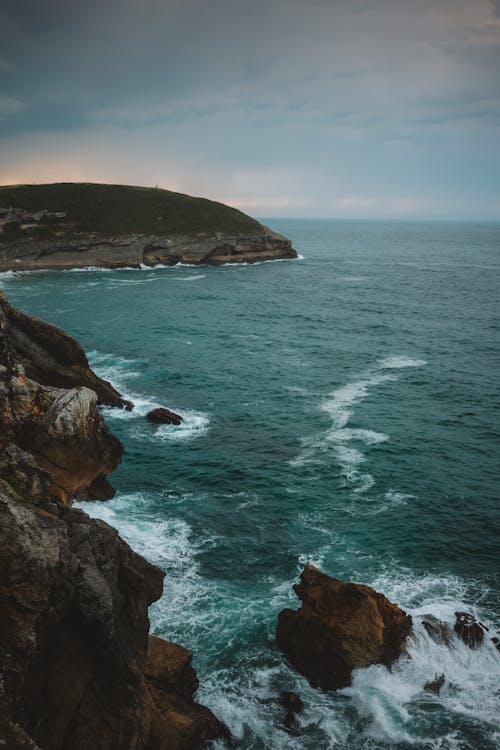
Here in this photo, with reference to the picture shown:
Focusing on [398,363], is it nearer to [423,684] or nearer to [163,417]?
[163,417]

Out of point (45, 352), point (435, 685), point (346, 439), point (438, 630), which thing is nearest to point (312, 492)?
point (346, 439)

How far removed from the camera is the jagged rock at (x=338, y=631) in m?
22.8

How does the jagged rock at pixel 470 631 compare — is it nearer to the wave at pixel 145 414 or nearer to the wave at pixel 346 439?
the wave at pixel 346 439

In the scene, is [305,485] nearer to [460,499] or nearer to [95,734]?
[460,499]

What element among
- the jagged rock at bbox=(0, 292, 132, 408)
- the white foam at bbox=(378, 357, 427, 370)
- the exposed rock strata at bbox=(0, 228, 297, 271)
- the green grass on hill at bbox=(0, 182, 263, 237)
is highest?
the green grass on hill at bbox=(0, 182, 263, 237)

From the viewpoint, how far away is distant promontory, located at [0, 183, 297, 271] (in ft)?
438

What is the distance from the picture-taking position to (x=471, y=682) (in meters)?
22.8

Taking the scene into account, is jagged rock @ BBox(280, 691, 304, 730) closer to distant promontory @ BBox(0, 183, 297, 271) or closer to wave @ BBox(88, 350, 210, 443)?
wave @ BBox(88, 350, 210, 443)

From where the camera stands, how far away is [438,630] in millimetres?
24609

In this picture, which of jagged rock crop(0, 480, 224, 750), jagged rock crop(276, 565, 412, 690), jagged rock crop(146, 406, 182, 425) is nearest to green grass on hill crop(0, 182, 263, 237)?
jagged rock crop(146, 406, 182, 425)

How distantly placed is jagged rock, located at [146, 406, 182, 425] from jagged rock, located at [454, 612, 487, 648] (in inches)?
1073

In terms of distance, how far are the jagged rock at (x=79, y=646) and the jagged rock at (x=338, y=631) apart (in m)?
5.15

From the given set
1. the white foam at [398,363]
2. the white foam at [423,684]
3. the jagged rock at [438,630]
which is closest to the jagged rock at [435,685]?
the white foam at [423,684]

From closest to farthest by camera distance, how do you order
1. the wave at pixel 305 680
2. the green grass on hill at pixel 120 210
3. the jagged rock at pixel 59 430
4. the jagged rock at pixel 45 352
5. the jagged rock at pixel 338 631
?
the wave at pixel 305 680
the jagged rock at pixel 338 631
the jagged rock at pixel 59 430
the jagged rock at pixel 45 352
the green grass on hill at pixel 120 210
